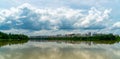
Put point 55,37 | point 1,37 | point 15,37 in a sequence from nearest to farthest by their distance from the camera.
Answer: point 1,37 → point 15,37 → point 55,37

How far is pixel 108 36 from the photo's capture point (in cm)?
7188

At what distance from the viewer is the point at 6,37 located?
75562 millimetres

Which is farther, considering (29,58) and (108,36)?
(108,36)

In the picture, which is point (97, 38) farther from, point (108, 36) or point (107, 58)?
point (107, 58)

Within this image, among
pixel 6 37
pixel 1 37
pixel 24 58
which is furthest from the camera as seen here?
pixel 6 37

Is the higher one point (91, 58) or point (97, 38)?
point (91, 58)

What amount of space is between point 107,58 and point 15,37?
75.0 metres

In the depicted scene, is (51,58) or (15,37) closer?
(51,58)

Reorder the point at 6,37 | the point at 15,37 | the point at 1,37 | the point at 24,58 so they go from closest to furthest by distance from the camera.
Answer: the point at 24,58
the point at 1,37
the point at 6,37
the point at 15,37

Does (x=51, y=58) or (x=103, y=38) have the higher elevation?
(x=51, y=58)

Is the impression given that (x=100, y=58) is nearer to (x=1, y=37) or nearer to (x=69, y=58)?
(x=69, y=58)

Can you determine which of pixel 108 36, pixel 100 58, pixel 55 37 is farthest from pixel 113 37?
pixel 100 58

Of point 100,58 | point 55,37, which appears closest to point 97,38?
point 55,37

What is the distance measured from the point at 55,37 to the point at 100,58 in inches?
4156
